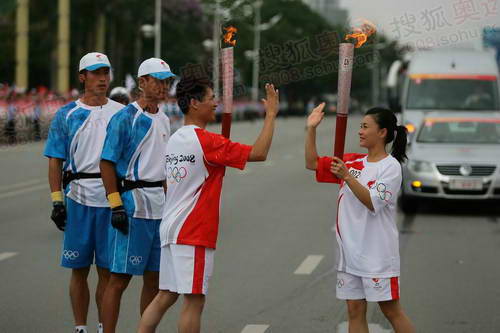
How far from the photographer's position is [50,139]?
21.0ft

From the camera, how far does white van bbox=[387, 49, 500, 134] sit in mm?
20203

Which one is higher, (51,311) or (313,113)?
(313,113)

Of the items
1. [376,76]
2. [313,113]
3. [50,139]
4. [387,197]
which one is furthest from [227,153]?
[376,76]

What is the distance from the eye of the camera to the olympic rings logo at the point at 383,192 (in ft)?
17.7

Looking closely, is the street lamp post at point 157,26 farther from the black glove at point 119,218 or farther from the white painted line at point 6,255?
the black glove at point 119,218

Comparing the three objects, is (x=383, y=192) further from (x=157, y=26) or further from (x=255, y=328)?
(x=157, y=26)

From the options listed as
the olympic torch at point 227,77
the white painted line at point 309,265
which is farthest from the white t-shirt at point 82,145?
the white painted line at point 309,265

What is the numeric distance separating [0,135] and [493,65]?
41.6 feet

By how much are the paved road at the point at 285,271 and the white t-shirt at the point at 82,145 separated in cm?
121

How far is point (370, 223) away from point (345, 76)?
831mm

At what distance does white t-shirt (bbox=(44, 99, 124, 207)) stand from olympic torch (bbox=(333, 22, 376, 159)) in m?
1.68

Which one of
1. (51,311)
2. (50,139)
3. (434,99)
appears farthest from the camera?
(434,99)

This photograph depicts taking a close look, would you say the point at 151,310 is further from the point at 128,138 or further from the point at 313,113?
the point at 313,113

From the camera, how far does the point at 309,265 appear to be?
33.1 feet
